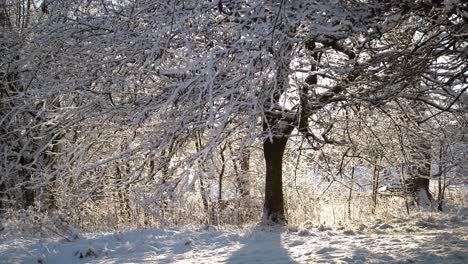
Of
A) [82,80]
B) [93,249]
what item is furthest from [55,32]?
[93,249]

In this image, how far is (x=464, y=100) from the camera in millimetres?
7336

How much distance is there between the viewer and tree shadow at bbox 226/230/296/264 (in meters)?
5.00

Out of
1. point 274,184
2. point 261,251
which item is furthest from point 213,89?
point 274,184

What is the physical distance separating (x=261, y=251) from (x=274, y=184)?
3305 mm

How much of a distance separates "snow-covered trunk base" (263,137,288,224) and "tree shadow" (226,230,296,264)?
1.80 m

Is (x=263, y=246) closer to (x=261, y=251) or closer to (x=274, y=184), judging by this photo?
Result: (x=261, y=251)

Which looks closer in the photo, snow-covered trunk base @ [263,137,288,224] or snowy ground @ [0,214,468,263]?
snowy ground @ [0,214,468,263]

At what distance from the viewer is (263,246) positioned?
5.75 meters

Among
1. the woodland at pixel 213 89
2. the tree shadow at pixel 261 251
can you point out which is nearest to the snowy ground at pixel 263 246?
the tree shadow at pixel 261 251

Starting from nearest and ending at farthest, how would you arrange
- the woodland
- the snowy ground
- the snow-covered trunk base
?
the woodland
the snowy ground
the snow-covered trunk base

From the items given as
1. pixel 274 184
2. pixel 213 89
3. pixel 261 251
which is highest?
pixel 213 89

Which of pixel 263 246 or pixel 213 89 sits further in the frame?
pixel 263 246

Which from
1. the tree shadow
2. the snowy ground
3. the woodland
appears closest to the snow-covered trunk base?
the woodland

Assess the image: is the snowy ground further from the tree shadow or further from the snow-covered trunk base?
the snow-covered trunk base
